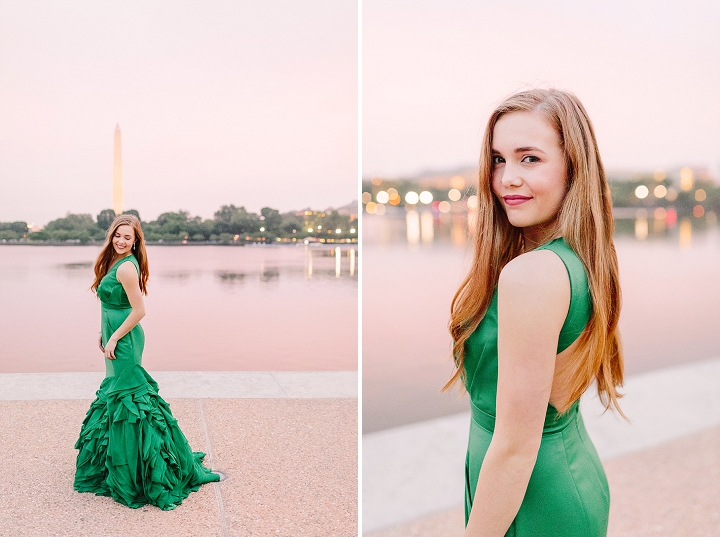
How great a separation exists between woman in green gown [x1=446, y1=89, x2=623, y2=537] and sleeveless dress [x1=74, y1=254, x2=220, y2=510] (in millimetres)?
2883

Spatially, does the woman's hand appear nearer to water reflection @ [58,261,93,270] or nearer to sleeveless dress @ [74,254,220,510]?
sleeveless dress @ [74,254,220,510]

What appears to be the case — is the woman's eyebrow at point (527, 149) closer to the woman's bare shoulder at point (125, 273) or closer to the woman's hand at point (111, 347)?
the woman's bare shoulder at point (125, 273)

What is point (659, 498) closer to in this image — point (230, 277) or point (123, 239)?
point (123, 239)

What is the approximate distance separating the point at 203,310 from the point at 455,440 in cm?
1179

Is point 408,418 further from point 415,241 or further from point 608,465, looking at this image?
point 415,241

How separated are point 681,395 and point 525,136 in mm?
6244

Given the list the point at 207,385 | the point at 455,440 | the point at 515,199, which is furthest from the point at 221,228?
the point at 515,199

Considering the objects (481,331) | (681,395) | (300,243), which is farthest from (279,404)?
(300,243)

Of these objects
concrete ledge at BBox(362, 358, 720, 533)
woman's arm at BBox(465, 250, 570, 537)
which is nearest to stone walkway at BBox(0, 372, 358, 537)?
concrete ledge at BBox(362, 358, 720, 533)

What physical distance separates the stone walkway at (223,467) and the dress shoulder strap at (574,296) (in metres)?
2.78

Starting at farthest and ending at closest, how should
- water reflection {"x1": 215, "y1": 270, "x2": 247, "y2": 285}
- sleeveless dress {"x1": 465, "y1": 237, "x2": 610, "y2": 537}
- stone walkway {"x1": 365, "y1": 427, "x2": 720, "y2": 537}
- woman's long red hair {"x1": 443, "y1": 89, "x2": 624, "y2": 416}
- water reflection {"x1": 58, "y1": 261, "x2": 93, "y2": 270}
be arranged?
water reflection {"x1": 215, "y1": 270, "x2": 247, "y2": 285}, water reflection {"x1": 58, "y1": 261, "x2": 93, "y2": 270}, stone walkway {"x1": 365, "y1": 427, "x2": 720, "y2": 537}, sleeveless dress {"x1": 465, "y1": 237, "x2": 610, "y2": 537}, woman's long red hair {"x1": 443, "y1": 89, "x2": 624, "y2": 416}

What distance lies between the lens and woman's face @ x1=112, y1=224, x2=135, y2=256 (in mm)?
4020

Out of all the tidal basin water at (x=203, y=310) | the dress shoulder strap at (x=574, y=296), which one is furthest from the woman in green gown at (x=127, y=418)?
the tidal basin water at (x=203, y=310)

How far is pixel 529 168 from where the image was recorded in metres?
1.37
